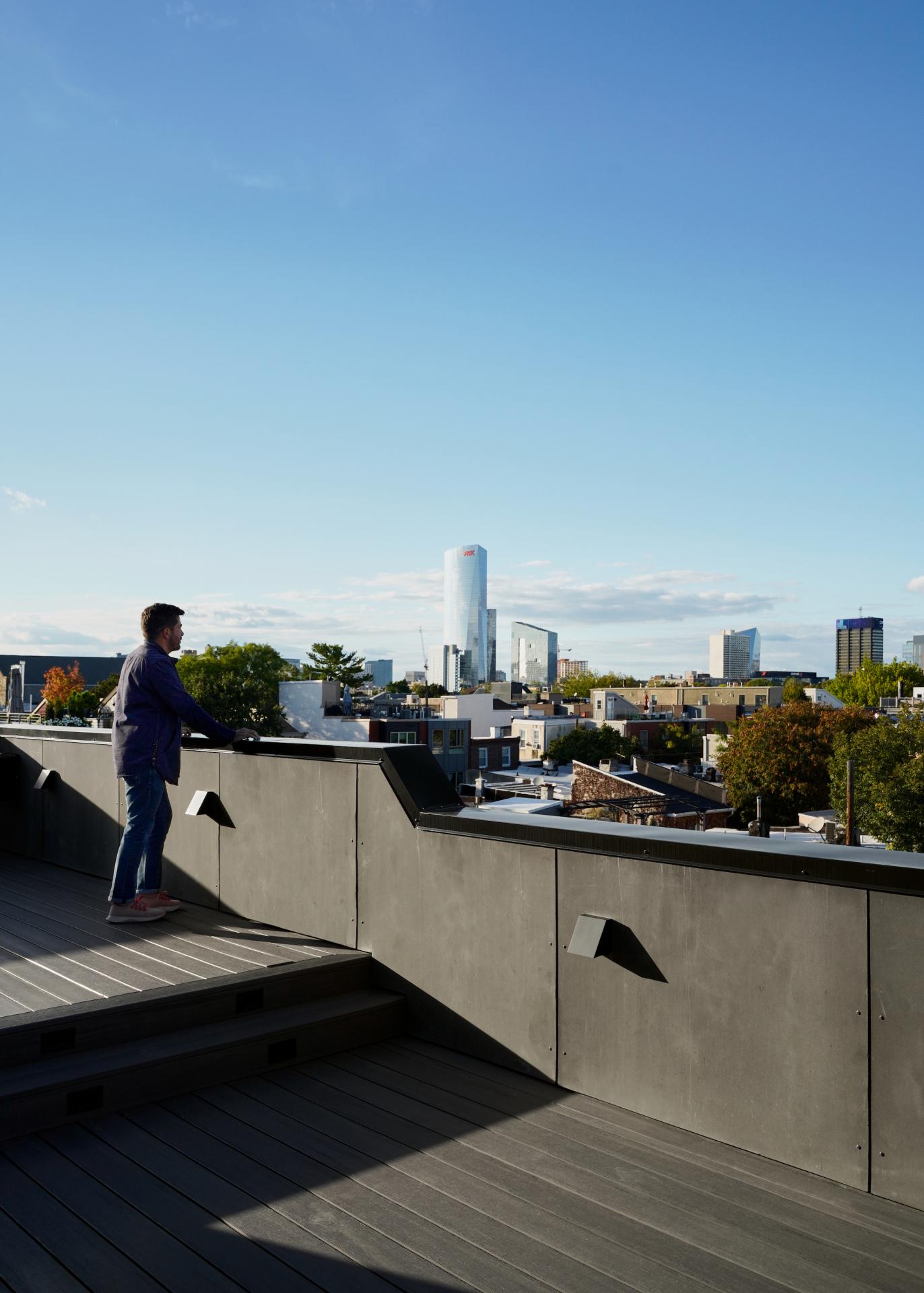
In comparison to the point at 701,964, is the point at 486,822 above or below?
above

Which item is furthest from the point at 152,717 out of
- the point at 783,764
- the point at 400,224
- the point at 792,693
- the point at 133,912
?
the point at 792,693

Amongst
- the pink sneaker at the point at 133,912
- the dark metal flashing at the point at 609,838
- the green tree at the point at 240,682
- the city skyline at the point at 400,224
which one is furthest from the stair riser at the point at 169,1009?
the green tree at the point at 240,682

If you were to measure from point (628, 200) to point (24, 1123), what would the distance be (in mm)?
18866

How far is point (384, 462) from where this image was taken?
5928 centimetres

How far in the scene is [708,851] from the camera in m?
2.55

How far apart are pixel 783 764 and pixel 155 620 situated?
47218mm

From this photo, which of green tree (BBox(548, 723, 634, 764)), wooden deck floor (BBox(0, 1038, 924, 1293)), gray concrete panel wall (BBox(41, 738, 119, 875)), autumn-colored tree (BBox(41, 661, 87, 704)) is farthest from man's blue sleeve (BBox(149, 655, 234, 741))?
green tree (BBox(548, 723, 634, 764))

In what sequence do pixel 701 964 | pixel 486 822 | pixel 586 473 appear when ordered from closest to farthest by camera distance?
pixel 701 964 → pixel 486 822 → pixel 586 473

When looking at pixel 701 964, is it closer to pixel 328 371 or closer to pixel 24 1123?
pixel 24 1123

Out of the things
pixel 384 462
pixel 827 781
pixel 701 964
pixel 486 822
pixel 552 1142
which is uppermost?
pixel 384 462

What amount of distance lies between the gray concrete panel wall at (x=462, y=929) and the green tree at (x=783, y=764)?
45.3 meters

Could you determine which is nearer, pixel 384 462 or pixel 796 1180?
pixel 796 1180

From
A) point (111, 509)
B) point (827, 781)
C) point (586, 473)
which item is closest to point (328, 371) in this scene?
point (111, 509)

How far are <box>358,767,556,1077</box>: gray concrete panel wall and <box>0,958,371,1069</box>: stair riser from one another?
0.74ft
